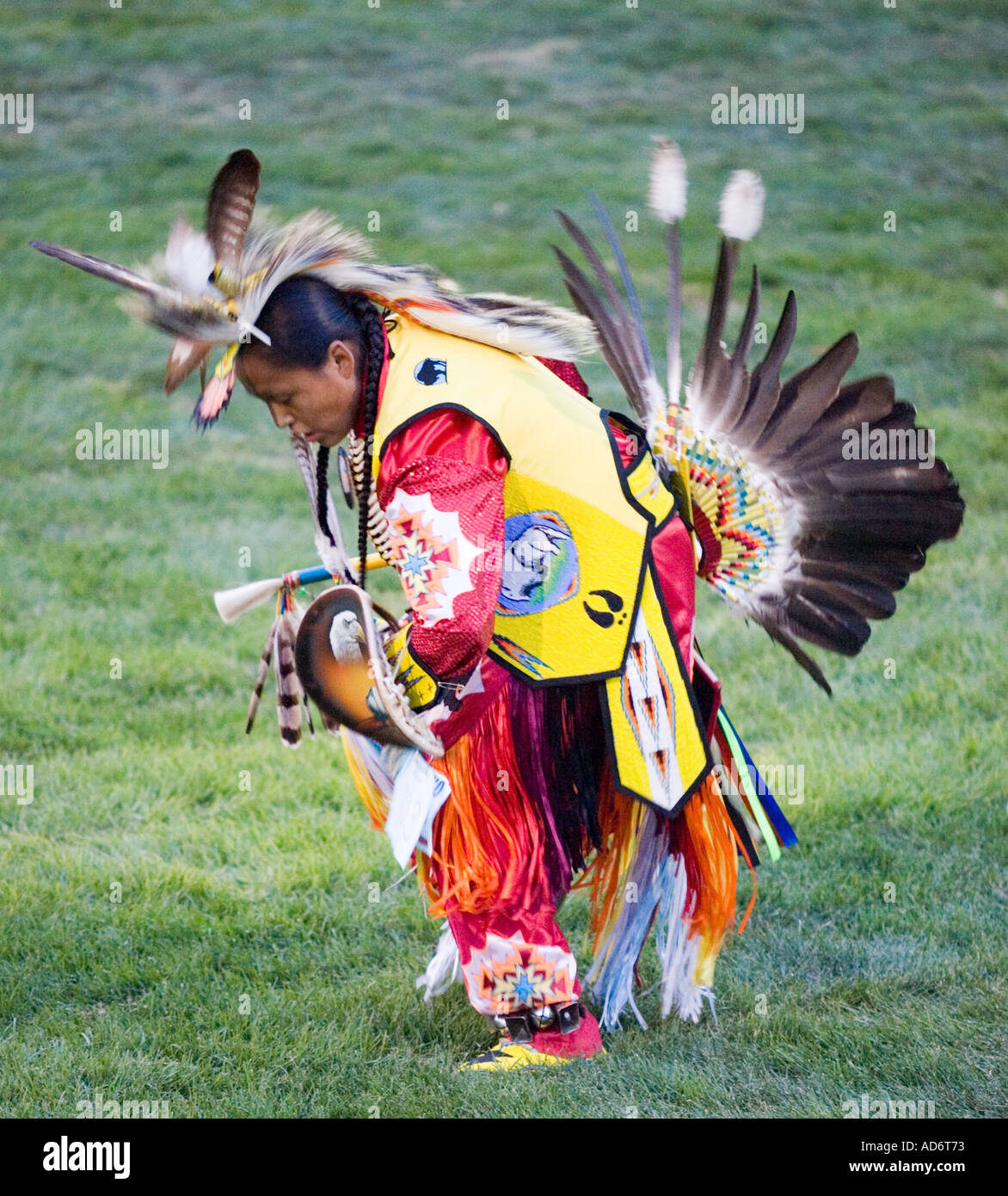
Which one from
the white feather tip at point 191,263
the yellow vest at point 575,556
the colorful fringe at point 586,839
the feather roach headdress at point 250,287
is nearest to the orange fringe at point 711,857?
the colorful fringe at point 586,839

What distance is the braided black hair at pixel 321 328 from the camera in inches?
109

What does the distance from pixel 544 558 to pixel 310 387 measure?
1.81 ft

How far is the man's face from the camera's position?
2.78 m

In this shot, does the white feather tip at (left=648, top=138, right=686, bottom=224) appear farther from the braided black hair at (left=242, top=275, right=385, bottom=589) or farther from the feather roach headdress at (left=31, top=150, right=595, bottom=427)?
the braided black hair at (left=242, top=275, right=385, bottom=589)

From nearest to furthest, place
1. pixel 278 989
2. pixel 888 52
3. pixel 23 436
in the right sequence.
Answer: pixel 278 989, pixel 23 436, pixel 888 52

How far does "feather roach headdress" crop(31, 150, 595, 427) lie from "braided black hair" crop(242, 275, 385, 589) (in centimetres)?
3

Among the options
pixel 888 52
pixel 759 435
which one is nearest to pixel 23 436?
pixel 759 435

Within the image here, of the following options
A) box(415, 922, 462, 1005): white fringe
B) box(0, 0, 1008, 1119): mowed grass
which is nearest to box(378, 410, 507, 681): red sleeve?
box(0, 0, 1008, 1119): mowed grass

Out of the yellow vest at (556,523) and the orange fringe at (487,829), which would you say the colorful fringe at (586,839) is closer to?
the orange fringe at (487,829)

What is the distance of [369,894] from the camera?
4.01 meters

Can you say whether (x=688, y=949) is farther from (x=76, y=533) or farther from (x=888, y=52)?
(x=888, y=52)

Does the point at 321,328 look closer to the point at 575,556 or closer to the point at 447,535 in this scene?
the point at 447,535

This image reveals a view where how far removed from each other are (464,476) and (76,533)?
4.39 metres

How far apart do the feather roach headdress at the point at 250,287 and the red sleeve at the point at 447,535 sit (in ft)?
0.90
